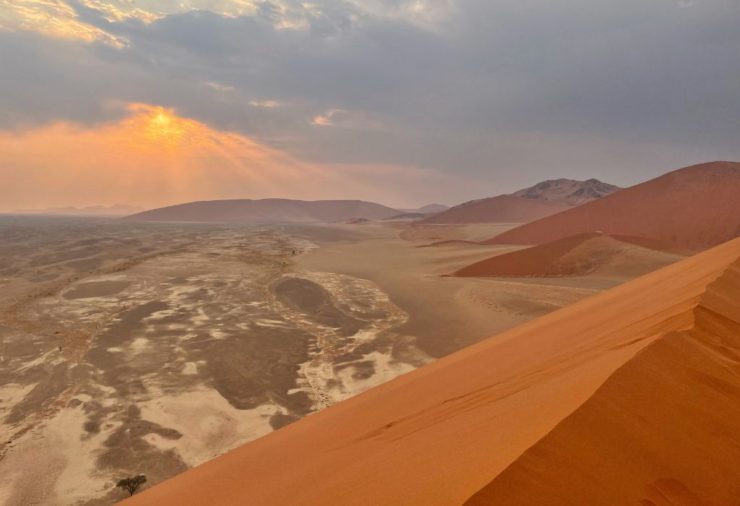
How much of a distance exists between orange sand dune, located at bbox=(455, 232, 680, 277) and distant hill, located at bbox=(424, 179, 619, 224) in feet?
254

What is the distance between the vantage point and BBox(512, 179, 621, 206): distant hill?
350ft

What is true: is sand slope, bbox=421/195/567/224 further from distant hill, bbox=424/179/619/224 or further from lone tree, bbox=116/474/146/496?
lone tree, bbox=116/474/146/496

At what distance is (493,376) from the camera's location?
3.95 meters

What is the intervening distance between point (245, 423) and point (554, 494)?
632 cm

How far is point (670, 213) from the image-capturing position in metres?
37.7

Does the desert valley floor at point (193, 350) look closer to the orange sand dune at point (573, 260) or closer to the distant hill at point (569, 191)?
the orange sand dune at point (573, 260)

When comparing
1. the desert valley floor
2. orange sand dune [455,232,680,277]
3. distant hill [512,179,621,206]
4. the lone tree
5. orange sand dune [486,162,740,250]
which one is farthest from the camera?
distant hill [512,179,621,206]

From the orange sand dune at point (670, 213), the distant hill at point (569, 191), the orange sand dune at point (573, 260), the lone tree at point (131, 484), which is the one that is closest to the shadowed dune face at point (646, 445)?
the lone tree at point (131, 484)

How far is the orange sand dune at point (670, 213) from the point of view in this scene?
33312mm

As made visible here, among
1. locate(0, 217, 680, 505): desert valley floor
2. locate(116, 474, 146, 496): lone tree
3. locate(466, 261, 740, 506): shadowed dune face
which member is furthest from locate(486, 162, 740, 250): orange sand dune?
locate(116, 474, 146, 496): lone tree

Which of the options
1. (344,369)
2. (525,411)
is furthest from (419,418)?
(344,369)

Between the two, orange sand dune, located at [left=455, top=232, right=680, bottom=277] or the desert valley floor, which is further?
orange sand dune, located at [left=455, top=232, right=680, bottom=277]

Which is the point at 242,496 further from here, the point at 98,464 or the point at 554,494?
the point at 98,464

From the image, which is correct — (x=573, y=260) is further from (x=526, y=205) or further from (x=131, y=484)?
(x=526, y=205)
